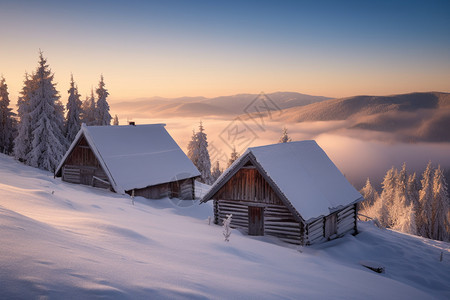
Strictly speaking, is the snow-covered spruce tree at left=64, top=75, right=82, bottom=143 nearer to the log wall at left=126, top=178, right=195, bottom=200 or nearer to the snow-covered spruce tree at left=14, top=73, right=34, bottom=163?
the snow-covered spruce tree at left=14, top=73, right=34, bottom=163

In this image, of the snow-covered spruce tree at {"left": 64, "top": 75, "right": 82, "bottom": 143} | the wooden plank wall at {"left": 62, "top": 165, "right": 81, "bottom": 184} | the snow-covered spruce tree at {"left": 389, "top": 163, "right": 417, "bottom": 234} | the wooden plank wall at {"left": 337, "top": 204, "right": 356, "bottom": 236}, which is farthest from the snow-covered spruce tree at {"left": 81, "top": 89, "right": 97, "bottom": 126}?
the snow-covered spruce tree at {"left": 389, "top": 163, "right": 417, "bottom": 234}

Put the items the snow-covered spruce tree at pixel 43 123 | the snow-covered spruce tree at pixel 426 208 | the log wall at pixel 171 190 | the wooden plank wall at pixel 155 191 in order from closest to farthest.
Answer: the wooden plank wall at pixel 155 191
the log wall at pixel 171 190
the snow-covered spruce tree at pixel 43 123
the snow-covered spruce tree at pixel 426 208

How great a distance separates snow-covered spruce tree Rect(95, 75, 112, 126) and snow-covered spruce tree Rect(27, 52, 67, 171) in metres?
9.06

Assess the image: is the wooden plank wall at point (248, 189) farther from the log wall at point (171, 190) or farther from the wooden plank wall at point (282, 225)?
the log wall at point (171, 190)

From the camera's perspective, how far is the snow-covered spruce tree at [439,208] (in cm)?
5022

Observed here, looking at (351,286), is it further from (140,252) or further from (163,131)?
(163,131)

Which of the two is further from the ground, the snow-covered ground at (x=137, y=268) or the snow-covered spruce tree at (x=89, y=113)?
the snow-covered spruce tree at (x=89, y=113)

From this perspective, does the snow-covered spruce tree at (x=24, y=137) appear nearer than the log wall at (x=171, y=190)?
No

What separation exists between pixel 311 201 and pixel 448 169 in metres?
177

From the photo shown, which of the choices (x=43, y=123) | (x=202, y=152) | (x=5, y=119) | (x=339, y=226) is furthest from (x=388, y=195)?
(x=5, y=119)

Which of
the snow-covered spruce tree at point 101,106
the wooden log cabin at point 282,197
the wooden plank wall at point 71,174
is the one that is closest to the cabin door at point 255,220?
the wooden log cabin at point 282,197

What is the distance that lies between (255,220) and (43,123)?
30887mm

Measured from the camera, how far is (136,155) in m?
23.8

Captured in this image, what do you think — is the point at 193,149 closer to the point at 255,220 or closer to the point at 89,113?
the point at 89,113
